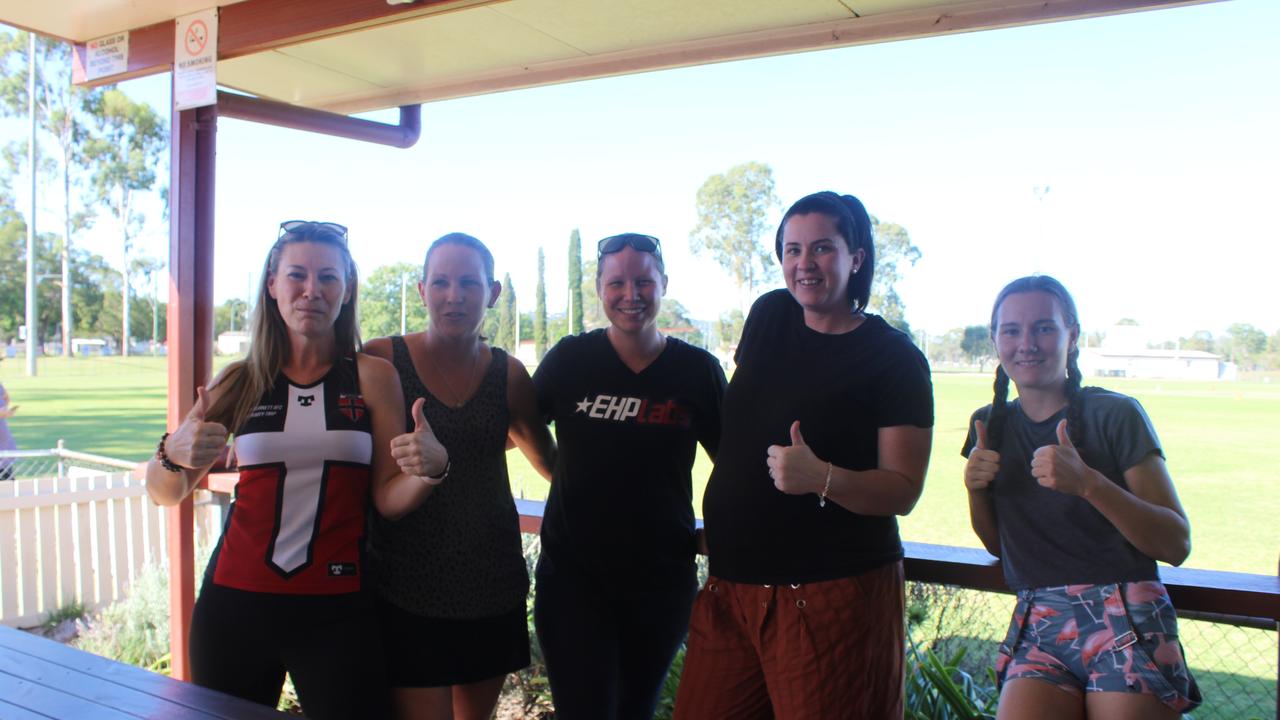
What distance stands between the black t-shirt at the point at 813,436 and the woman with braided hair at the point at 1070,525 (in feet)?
1.03

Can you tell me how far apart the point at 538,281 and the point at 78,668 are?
107 feet

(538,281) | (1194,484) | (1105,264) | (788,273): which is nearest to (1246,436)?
(1194,484)

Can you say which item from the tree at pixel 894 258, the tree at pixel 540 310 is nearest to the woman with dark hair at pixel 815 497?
the tree at pixel 894 258

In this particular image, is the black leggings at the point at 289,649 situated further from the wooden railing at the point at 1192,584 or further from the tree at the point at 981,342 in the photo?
the tree at the point at 981,342

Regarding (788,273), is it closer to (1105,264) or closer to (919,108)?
(1105,264)

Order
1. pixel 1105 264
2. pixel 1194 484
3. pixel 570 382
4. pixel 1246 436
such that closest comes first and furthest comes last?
1. pixel 570 382
2. pixel 1194 484
3. pixel 1246 436
4. pixel 1105 264

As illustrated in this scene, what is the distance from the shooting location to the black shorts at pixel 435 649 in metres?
1.97

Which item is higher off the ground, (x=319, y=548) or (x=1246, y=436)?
(x=319, y=548)

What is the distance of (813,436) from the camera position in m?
1.73

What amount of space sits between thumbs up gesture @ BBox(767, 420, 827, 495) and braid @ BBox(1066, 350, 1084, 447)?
610 mm

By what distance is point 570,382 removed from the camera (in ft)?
7.07

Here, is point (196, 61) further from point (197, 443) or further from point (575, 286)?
point (575, 286)

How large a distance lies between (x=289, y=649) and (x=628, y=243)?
126 cm

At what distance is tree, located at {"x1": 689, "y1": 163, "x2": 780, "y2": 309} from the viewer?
3294cm
